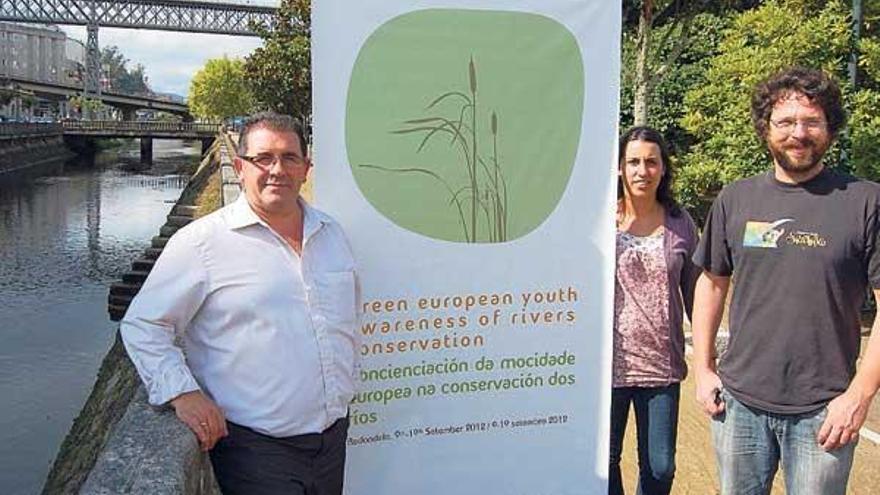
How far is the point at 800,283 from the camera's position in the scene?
2350mm

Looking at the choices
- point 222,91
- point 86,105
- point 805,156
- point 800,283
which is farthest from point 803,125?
point 86,105

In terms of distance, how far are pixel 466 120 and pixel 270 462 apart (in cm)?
130

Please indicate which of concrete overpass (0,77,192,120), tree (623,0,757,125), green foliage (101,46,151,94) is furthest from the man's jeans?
green foliage (101,46,151,94)

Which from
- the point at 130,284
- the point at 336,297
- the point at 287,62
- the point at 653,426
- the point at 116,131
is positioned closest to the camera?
the point at 336,297

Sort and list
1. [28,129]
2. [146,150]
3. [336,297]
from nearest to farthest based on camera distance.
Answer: [336,297], [28,129], [146,150]

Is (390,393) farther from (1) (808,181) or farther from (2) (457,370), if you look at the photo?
(1) (808,181)

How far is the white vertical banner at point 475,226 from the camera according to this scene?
111 inches

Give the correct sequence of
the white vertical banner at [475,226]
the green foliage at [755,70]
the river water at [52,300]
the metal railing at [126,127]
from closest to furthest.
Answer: the white vertical banner at [475,226]
the green foliage at [755,70]
the river water at [52,300]
the metal railing at [126,127]

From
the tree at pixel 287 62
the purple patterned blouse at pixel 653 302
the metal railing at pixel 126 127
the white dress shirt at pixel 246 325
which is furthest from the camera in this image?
the metal railing at pixel 126 127

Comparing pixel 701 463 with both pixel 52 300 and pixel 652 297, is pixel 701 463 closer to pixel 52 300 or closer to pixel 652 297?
pixel 652 297

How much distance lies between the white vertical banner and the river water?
6609 millimetres

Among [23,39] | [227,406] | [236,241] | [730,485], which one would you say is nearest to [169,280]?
[236,241]

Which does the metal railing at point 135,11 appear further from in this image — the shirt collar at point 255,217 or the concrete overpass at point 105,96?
the shirt collar at point 255,217

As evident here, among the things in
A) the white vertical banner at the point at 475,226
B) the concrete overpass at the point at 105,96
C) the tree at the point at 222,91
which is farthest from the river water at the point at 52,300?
the concrete overpass at the point at 105,96
